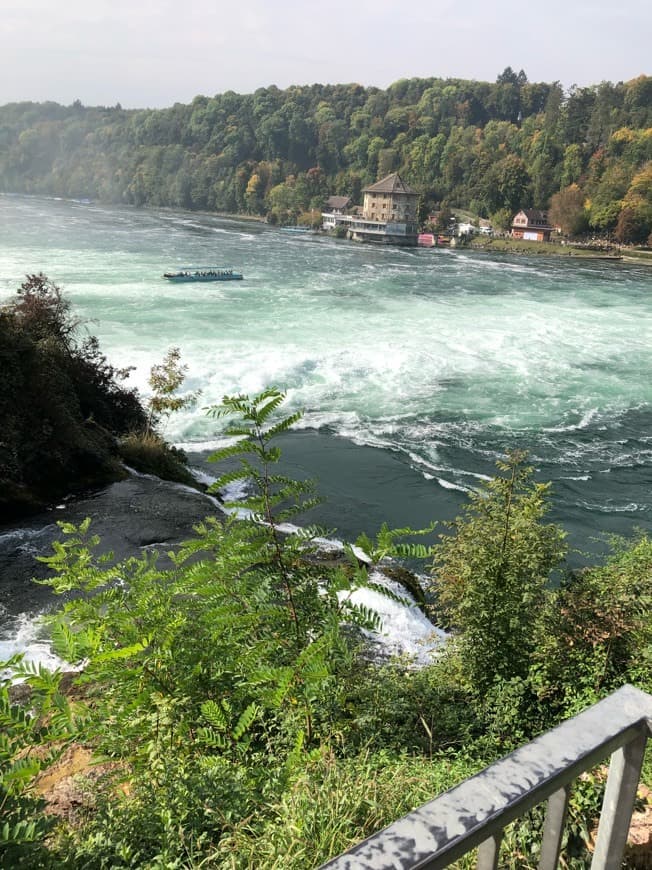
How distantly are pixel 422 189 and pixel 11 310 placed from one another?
117 meters

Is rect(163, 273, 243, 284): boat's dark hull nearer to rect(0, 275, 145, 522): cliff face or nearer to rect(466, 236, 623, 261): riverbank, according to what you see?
rect(0, 275, 145, 522): cliff face

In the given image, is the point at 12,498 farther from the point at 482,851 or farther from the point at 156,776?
the point at 482,851

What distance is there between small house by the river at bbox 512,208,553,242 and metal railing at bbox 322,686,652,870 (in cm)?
10674

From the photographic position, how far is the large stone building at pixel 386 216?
323 feet

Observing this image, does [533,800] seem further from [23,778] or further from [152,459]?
[152,459]

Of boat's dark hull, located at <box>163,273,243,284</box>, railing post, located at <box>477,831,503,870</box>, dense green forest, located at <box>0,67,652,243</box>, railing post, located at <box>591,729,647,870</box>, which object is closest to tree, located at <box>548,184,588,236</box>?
dense green forest, located at <box>0,67,652,243</box>

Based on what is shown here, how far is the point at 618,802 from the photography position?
74.2 inches

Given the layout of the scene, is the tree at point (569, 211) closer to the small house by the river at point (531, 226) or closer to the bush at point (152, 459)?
the small house by the river at point (531, 226)

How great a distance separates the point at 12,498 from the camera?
1468 cm

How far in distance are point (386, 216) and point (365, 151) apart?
51.6 m

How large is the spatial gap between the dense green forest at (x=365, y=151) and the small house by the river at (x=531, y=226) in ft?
6.81

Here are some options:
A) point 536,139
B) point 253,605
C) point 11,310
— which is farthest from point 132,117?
point 253,605

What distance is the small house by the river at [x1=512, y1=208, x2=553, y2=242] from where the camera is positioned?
10069 centimetres

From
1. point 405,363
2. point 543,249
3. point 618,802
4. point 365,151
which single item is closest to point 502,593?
point 618,802
